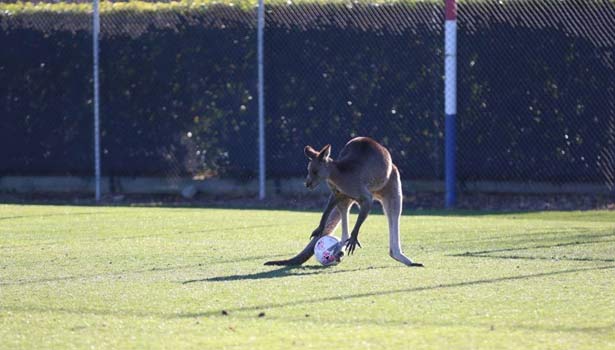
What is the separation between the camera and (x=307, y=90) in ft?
59.1

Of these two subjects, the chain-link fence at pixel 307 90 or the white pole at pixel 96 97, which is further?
the white pole at pixel 96 97

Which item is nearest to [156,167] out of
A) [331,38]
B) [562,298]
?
[331,38]

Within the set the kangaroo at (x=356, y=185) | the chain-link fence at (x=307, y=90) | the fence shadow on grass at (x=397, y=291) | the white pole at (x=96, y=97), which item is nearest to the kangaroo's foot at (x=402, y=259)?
the kangaroo at (x=356, y=185)

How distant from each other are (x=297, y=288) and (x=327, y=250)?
1335 mm

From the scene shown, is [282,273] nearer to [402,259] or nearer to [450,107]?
[402,259]

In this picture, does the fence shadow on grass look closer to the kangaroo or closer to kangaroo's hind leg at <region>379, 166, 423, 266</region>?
the kangaroo

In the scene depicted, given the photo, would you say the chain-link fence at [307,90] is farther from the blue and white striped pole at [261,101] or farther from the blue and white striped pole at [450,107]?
the blue and white striped pole at [450,107]

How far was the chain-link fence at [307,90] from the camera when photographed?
16641mm

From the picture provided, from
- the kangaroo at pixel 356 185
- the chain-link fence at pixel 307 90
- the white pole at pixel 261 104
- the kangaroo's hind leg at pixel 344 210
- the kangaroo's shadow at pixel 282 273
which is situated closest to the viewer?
the kangaroo's shadow at pixel 282 273

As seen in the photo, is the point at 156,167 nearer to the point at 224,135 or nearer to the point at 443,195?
the point at 224,135

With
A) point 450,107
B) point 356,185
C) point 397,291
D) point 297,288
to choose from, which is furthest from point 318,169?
point 450,107

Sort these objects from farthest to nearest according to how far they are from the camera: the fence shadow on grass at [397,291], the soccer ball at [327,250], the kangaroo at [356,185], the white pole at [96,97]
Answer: the white pole at [96,97] → the kangaroo at [356,185] → the soccer ball at [327,250] → the fence shadow on grass at [397,291]

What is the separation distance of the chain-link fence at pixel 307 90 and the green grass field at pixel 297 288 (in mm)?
2841

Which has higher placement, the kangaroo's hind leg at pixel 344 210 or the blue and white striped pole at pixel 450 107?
the blue and white striped pole at pixel 450 107
